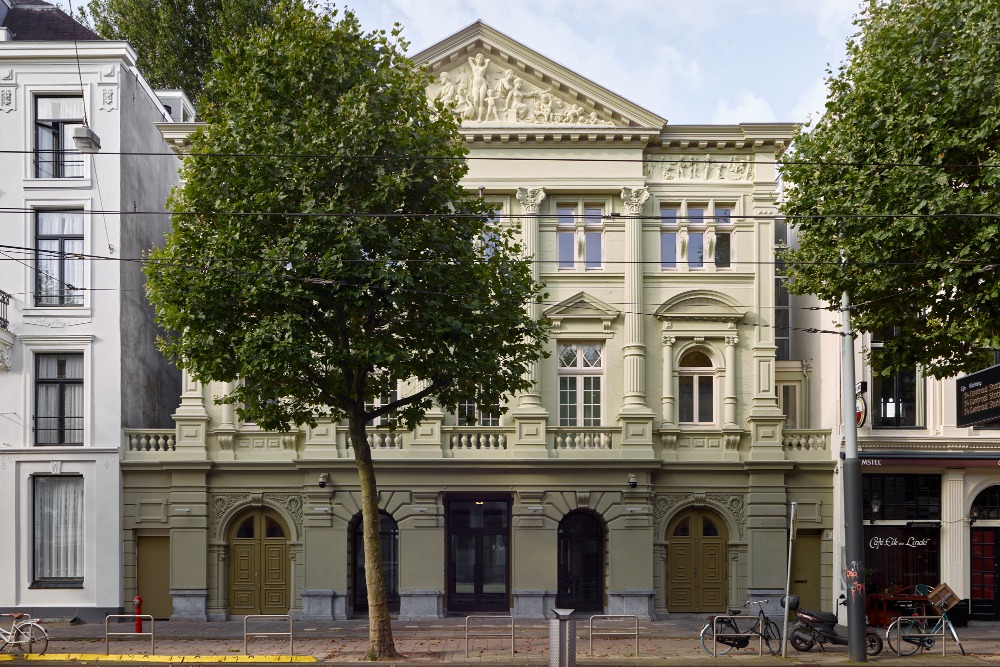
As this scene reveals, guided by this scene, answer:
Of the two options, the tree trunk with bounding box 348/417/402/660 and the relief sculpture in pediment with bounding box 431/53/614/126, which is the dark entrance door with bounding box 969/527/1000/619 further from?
the tree trunk with bounding box 348/417/402/660

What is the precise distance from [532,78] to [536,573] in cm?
1253

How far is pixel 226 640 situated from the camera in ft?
78.1

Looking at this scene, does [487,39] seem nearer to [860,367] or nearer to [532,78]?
[532,78]

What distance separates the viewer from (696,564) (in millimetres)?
28234

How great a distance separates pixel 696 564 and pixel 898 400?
21.3ft

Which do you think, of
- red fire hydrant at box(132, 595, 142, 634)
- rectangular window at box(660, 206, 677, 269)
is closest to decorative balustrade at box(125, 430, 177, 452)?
red fire hydrant at box(132, 595, 142, 634)

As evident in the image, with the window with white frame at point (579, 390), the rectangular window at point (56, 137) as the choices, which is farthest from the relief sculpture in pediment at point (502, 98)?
the rectangular window at point (56, 137)

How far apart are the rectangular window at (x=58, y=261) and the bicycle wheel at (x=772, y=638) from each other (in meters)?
18.0

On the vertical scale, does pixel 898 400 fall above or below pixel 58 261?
below

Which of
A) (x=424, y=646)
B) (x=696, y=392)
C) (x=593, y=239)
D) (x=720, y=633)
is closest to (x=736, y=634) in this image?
(x=720, y=633)

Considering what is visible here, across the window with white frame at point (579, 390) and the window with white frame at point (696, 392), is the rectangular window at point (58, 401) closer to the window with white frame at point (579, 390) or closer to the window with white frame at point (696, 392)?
the window with white frame at point (579, 390)

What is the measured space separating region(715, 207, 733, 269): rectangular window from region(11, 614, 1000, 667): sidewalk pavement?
29.6 ft

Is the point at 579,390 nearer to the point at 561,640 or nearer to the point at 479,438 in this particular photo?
the point at 479,438

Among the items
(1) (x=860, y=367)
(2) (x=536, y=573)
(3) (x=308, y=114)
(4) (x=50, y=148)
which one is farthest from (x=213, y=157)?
(1) (x=860, y=367)
